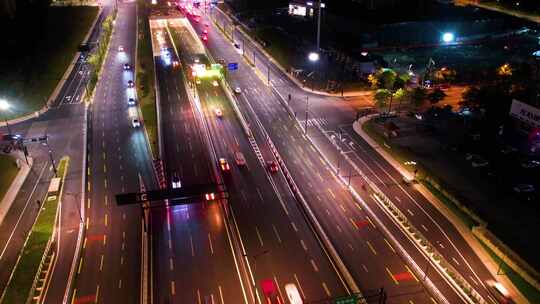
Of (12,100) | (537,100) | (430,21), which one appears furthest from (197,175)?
(430,21)

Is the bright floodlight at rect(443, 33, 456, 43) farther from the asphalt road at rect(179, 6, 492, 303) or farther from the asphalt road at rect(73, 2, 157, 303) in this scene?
the asphalt road at rect(73, 2, 157, 303)

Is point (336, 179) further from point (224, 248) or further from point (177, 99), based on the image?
point (177, 99)

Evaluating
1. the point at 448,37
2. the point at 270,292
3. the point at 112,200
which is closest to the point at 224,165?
the point at 112,200

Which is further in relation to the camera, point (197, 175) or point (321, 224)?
point (197, 175)

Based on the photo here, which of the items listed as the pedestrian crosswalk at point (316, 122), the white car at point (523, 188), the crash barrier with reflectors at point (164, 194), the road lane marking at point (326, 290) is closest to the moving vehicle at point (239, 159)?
the crash barrier with reflectors at point (164, 194)

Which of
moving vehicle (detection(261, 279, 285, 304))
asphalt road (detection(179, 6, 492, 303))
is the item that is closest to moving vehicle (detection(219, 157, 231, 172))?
asphalt road (detection(179, 6, 492, 303))

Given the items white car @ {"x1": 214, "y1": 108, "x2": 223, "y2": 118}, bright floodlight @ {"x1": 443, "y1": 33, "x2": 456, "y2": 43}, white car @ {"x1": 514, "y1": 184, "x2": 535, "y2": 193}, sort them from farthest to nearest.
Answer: bright floodlight @ {"x1": 443, "y1": 33, "x2": 456, "y2": 43} → white car @ {"x1": 214, "y1": 108, "x2": 223, "y2": 118} → white car @ {"x1": 514, "y1": 184, "x2": 535, "y2": 193}

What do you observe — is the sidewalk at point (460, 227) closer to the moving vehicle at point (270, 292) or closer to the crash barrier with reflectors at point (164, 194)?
the moving vehicle at point (270, 292)
